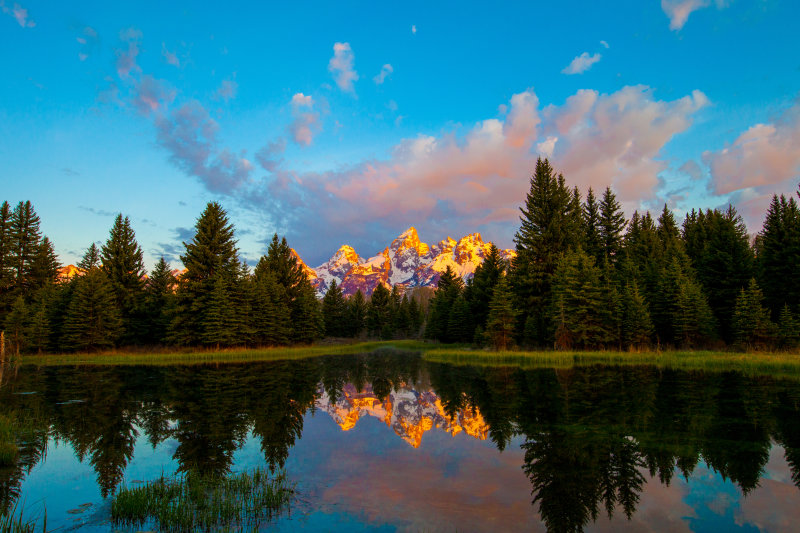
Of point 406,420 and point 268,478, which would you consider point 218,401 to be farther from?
point 268,478

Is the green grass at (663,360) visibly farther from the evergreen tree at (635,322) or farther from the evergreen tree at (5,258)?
the evergreen tree at (5,258)

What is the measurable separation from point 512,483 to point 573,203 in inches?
1789

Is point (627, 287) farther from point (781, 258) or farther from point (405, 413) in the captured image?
point (405, 413)

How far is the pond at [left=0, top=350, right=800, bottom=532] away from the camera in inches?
282

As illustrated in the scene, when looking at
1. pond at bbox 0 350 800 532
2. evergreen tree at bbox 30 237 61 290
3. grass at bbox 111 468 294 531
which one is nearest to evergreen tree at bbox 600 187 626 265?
pond at bbox 0 350 800 532

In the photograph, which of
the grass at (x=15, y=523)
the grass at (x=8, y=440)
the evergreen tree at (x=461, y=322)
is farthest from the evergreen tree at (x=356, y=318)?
the grass at (x=15, y=523)

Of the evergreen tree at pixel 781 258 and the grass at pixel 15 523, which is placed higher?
the evergreen tree at pixel 781 258

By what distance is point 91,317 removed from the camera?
43.6 meters

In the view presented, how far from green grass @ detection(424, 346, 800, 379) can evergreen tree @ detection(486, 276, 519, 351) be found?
3.46m

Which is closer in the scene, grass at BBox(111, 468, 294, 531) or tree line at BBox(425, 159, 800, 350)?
grass at BBox(111, 468, 294, 531)

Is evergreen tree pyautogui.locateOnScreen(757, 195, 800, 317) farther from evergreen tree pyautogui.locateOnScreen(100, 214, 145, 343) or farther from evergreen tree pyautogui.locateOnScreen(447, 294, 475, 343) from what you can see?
evergreen tree pyautogui.locateOnScreen(100, 214, 145, 343)

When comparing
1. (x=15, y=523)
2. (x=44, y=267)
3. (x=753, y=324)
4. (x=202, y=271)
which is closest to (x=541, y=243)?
(x=753, y=324)

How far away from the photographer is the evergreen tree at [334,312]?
93688 millimetres

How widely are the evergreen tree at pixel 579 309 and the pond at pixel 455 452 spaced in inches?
615
